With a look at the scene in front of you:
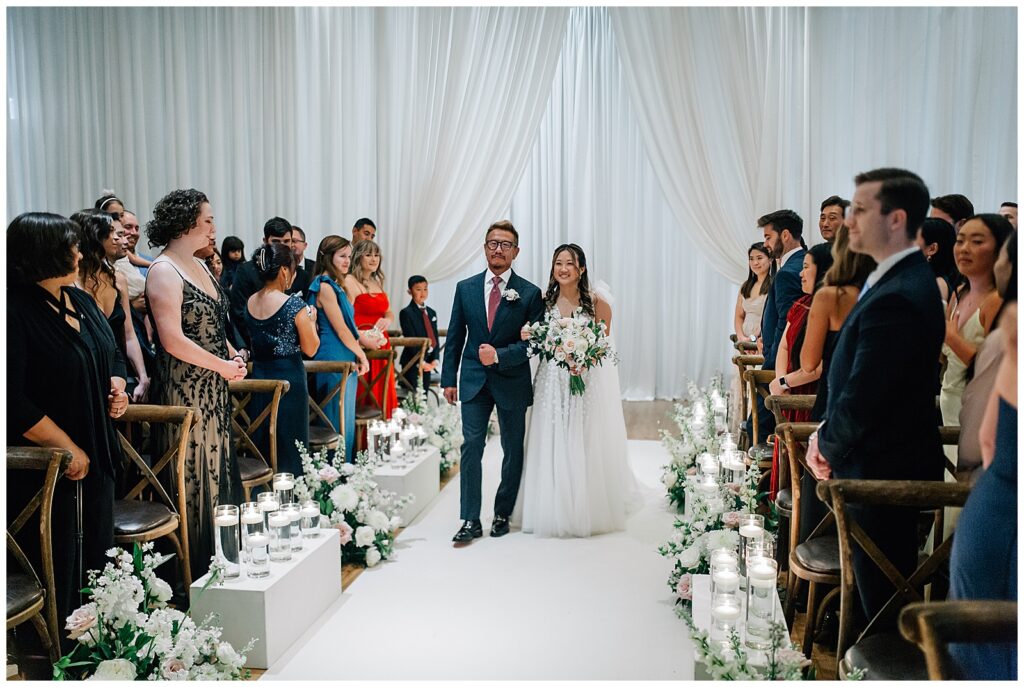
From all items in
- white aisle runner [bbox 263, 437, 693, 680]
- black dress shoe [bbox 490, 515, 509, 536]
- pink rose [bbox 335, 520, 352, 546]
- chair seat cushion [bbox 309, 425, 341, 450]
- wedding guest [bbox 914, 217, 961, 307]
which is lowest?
white aisle runner [bbox 263, 437, 693, 680]

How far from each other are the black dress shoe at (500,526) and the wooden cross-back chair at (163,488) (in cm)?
163

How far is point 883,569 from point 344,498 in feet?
7.85

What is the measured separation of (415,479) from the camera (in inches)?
188

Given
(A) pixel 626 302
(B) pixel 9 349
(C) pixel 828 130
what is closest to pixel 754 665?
(C) pixel 828 130

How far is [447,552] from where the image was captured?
4148mm

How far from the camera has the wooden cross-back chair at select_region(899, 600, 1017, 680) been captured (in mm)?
1703

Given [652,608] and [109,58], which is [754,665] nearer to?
[652,608]

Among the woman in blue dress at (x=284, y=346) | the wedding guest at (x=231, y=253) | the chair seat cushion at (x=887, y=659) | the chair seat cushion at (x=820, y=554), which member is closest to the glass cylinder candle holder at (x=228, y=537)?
the woman in blue dress at (x=284, y=346)

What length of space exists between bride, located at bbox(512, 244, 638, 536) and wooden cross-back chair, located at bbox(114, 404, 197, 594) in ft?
5.76

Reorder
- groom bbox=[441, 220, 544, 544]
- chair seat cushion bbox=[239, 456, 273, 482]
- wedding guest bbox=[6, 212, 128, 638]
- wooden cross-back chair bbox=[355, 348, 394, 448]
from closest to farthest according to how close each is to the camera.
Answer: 1. wedding guest bbox=[6, 212, 128, 638]
2. chair seat cushion bbox=[239, 456, 273, 482]
3. groom bbox=[441, 220, 544, 544]
4. wooden cross-back chair bbox=[355, 348, 394, 448]

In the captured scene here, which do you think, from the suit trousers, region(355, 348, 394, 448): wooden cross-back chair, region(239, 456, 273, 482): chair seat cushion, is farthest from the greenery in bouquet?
region(355, 348, 394, 448): wooden cross-back chair

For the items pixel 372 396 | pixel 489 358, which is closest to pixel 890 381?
pixel 489 358

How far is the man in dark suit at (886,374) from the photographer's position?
74.9 inches

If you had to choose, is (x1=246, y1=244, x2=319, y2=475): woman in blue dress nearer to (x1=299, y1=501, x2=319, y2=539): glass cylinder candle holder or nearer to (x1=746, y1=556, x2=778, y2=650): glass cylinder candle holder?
(x1=299, y1=501, x2=319, y2=539): glass cylinder candle holder
